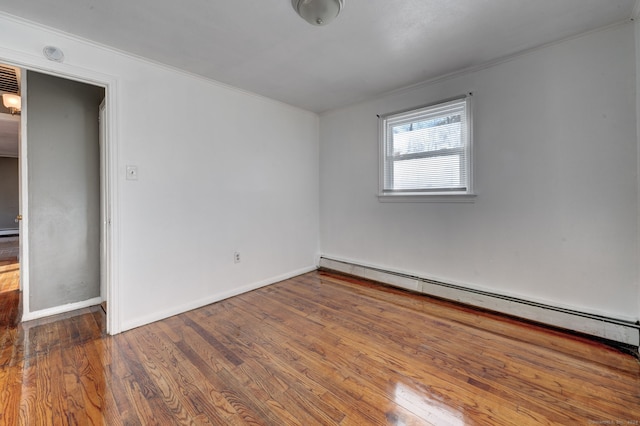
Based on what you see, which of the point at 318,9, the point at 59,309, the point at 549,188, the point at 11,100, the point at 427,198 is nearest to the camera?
the point at 318,9

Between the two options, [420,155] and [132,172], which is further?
[420,155]

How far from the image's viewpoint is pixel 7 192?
833 cm

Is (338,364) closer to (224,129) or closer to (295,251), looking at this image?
(295,251)

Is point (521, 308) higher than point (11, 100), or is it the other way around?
point (11, 100)

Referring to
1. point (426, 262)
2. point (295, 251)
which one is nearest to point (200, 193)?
point (295, 251)

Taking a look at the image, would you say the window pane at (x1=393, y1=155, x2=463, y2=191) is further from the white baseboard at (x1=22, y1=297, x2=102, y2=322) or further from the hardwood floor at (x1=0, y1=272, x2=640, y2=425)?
the white baseboard at (x1=22, y1=297, x2=102, y2=322)

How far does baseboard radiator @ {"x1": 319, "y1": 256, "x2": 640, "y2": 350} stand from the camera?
1998mm

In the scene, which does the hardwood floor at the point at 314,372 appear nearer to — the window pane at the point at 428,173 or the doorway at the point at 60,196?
the doorway at the point at 60,196

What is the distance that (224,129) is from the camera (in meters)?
2.99

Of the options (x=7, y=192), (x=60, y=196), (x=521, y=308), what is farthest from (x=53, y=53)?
(x=7, y=192)

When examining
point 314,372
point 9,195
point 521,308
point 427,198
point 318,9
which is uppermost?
point 318,9

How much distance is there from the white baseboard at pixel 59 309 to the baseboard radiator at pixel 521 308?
3.16 metres

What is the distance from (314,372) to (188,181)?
84.0 inches

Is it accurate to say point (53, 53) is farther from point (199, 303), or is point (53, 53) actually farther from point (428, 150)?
point (428, 150)
